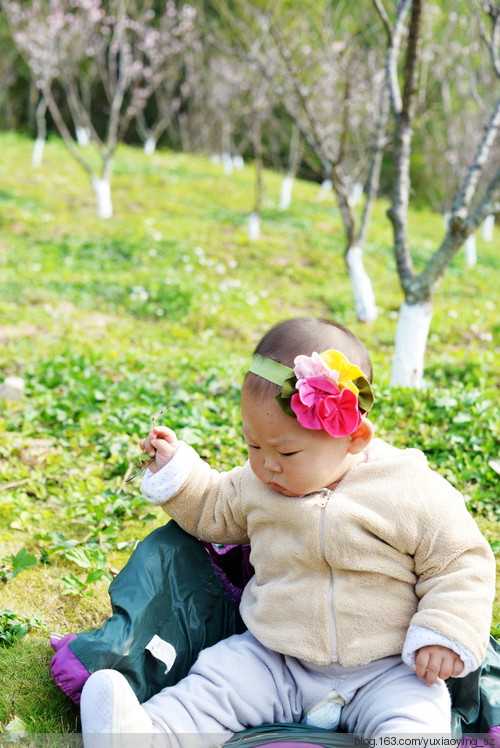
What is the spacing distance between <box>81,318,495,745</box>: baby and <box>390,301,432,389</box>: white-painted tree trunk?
3064 millimetres

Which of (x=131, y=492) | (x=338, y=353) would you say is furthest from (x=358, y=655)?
(x=131, y=492)

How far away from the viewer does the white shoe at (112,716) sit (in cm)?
189

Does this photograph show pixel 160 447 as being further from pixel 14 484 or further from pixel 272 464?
pixel 14 484

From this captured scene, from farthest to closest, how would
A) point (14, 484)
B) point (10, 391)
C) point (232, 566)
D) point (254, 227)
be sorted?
point (254, 227), point (10, 391), point (14, 484), point (232, 566)

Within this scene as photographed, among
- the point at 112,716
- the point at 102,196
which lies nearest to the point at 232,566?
the point at 112,716

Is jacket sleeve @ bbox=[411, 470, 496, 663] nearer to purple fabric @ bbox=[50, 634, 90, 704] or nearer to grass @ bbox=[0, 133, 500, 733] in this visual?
grass @ bbox=[0, 133, 500, 733]

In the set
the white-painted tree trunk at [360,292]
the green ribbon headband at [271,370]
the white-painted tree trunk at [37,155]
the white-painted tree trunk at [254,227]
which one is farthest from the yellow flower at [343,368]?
the white-painted tree trunk at [37,155]

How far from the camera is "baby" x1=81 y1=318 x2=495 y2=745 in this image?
6.37 ft

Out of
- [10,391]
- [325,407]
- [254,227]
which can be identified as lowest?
[254,227]

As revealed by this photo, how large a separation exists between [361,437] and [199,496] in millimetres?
664

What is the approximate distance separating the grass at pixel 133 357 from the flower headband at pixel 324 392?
1.27m

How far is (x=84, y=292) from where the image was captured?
8.67 metres

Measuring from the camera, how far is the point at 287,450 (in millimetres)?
2074

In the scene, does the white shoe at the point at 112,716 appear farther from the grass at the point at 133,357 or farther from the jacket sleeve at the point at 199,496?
the jacket sleeve at the point at 199,496
